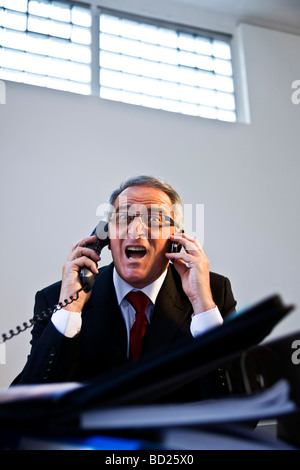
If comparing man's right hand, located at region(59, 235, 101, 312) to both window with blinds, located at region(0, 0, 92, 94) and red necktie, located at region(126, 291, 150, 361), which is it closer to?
red necktie, located at region(126, 291, 150, 361)

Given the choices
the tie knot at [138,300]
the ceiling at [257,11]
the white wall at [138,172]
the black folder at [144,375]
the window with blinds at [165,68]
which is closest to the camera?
the black folder at [144,375]

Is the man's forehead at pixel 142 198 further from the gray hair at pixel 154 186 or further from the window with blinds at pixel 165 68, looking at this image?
the window with blinds at pixel 165 68

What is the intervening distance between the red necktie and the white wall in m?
0.83

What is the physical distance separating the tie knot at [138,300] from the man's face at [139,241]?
37 millimetres

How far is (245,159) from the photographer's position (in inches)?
109

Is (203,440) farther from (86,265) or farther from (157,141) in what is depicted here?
(157,141)

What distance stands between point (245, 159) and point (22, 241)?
1498mm

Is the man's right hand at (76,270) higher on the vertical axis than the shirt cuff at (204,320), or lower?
higher

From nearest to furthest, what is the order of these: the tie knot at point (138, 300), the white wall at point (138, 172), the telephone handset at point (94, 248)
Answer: the telephone handset at point (94, 248) < the tie knot at point (138, 300) < the white wall at point (138, 172)

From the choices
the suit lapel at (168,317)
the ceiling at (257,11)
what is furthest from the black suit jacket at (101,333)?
the ceiling at (257,11)

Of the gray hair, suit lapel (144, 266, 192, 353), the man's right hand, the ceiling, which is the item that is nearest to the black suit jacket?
suit lapel (144, 266, 192, 353)

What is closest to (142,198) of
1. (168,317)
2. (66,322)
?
(168,317)

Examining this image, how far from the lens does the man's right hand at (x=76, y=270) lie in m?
1.25

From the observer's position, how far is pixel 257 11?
10.3 feet
